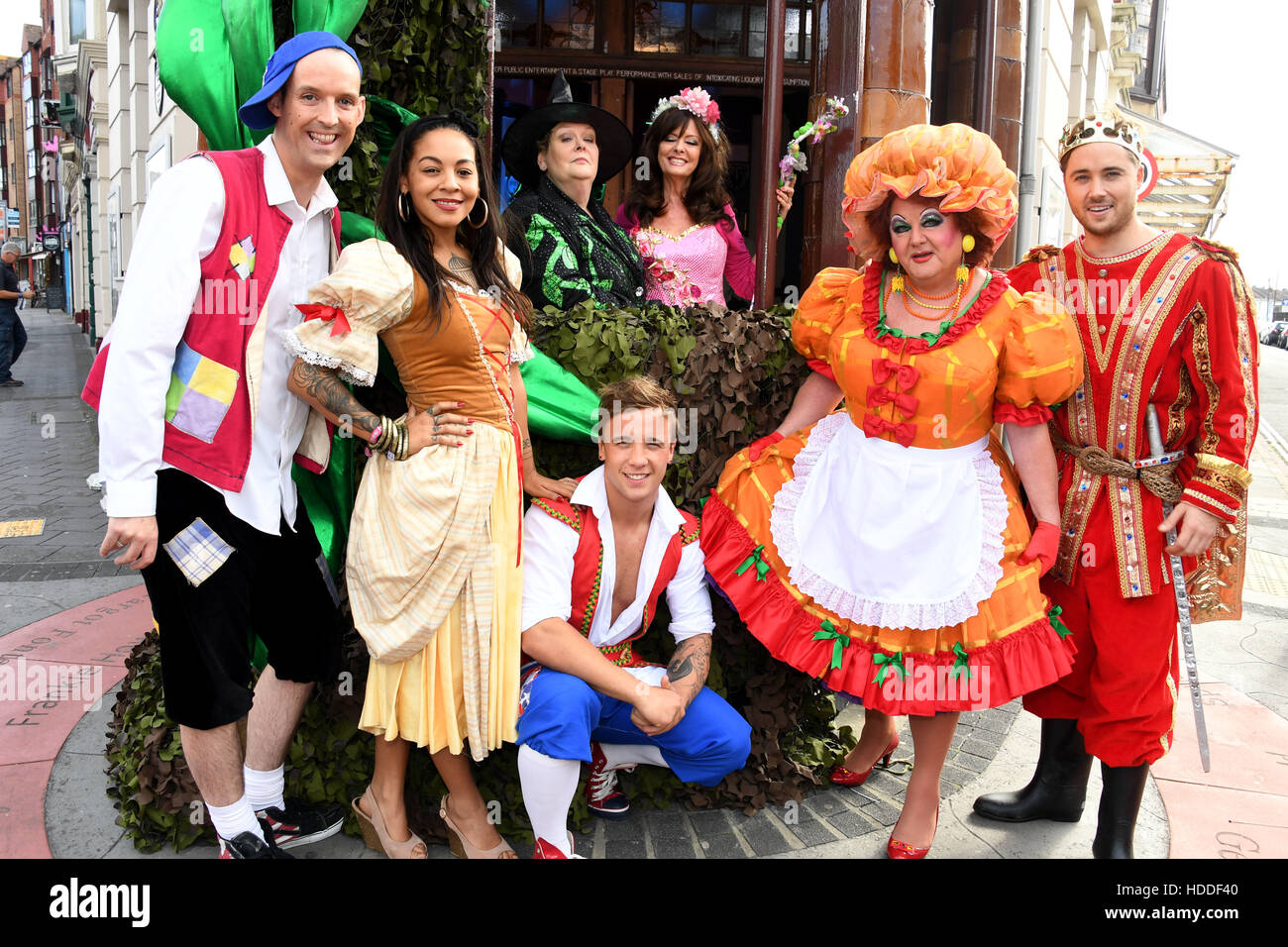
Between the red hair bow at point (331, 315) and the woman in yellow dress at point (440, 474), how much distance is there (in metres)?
0.03

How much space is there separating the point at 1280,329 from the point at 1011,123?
6589cm

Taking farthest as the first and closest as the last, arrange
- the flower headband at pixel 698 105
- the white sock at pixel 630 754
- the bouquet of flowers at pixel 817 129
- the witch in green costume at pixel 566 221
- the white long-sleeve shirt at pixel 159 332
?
the bouquet of flowers at pixel 817 129
the flower headband at pixel 698 105
the witch in green costume at pixel 566 221
the white sock at pixel 630 754
the white long-sleeve shirt at pixel 159 332

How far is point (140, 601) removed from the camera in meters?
5.11

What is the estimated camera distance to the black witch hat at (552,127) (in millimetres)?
3576

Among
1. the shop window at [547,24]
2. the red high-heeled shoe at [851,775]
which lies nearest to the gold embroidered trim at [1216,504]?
the red high-heeled shoe at [851,775]

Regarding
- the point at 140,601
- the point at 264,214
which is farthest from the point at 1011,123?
the point at 140,601

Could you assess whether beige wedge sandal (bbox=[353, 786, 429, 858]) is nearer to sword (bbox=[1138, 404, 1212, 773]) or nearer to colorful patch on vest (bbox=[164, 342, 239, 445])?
colorful patch on vest (bbox=[164, 342, 239, 445])

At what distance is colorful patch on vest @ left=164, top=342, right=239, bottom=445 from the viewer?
240 centimetres

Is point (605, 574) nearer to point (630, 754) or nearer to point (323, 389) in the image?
point (630, 754)

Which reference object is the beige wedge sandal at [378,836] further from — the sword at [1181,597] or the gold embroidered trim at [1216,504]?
the gold embroidered trim at [1216,504]

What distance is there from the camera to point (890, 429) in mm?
2809

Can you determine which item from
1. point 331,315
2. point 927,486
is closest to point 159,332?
point 331,315

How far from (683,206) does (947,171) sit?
148 centimetres
